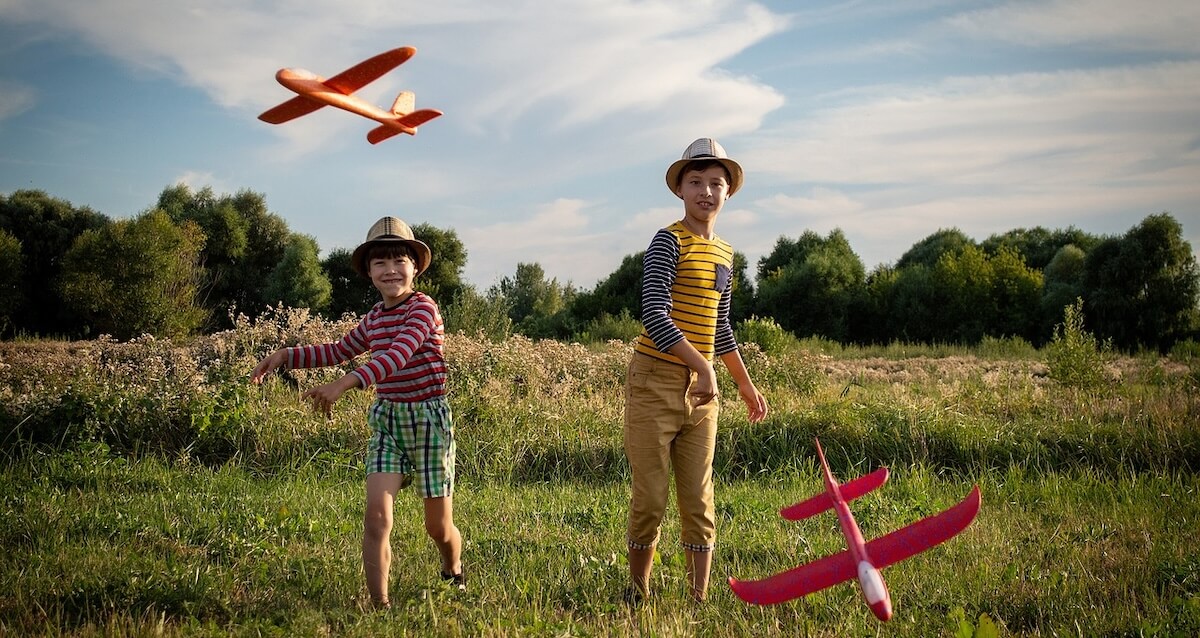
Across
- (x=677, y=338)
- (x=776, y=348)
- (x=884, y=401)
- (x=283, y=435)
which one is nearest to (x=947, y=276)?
(x=776, y=348)

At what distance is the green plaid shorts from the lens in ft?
11.2

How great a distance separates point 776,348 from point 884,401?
3.89m

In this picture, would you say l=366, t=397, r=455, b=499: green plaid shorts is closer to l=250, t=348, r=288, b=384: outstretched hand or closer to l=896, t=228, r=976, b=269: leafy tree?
l=250, t=348, r=288, b=384: outstretched hand

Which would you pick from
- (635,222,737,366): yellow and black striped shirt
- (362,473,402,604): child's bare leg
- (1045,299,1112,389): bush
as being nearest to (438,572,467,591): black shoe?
(362,473,402,604): child's bare leg

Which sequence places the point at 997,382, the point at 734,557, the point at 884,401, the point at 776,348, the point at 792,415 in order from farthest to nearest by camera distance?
1. the point at 776,348
2. the point at 997,382
3. the point at 884,401
4. the point at 792,415
5. the point at 734,557

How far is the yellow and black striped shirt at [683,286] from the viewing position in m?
3.28

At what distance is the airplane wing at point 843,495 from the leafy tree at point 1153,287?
1992 cm

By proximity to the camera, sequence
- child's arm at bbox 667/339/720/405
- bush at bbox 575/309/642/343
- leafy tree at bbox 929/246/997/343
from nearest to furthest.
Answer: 1. child's arm at bbox 667/339/720/405
2. bush at bbox 575/309/642/343
3. leafy tree at bbox 929/246/997/343

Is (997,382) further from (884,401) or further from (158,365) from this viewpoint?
(158,365)

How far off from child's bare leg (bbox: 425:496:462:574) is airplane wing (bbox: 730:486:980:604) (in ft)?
4.30

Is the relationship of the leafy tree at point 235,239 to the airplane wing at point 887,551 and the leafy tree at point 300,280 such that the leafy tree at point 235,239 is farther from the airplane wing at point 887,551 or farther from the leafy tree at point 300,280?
the airplane wing at point 887,551

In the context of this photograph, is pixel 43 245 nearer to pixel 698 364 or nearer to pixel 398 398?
pixel 398 398

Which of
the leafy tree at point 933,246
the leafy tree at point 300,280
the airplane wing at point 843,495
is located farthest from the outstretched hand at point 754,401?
the leafy tree at point 933,246

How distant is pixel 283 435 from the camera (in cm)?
663
